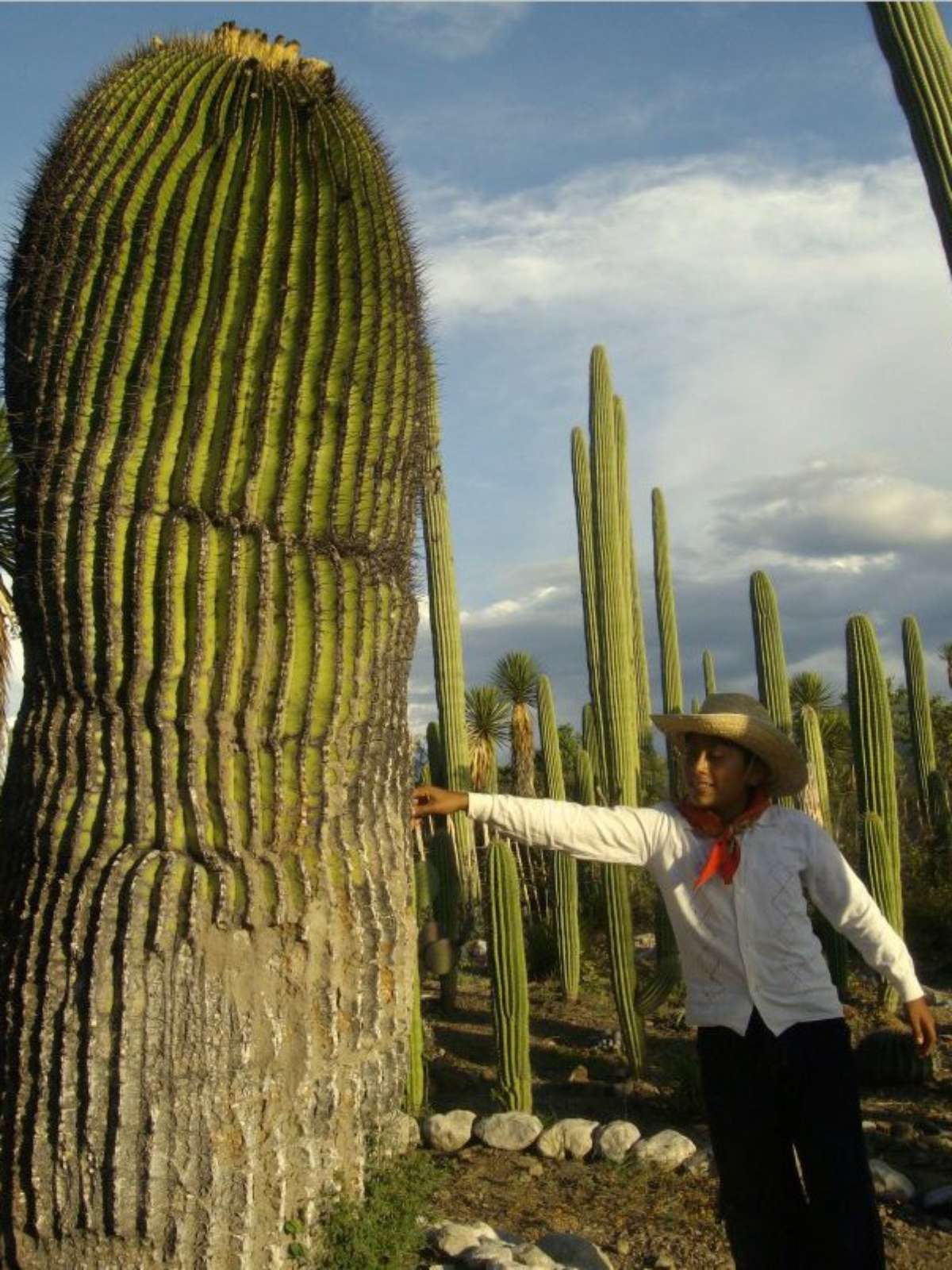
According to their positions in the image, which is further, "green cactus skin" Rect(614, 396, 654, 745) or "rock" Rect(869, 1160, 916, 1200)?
"green cactus skin" Rect(614, 396, 654, 745)

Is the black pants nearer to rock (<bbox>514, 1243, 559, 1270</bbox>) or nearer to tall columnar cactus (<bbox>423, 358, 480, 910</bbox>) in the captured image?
rock (<bbox>514, 1243, 559, 1270</bbox>)

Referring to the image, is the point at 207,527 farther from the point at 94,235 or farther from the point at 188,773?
the point at 94,235

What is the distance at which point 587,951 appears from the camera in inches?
521

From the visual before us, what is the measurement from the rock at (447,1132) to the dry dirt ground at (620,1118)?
0.12m

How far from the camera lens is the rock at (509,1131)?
21.9ft

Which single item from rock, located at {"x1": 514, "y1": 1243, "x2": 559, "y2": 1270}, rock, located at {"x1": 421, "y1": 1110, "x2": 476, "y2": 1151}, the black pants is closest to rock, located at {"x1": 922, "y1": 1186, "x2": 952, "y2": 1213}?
rock, located at {"x1": 514, "y1": 1243, "x2": 559, "y2": 1270}

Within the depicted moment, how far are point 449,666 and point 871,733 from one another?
449cm

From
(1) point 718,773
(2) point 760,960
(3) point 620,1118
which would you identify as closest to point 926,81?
(1) point 718,773

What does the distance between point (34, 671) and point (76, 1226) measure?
51.9 inches

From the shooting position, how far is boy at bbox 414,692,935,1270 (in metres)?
3.24

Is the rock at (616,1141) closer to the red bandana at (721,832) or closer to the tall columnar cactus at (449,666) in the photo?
the red bandana at (721,832)

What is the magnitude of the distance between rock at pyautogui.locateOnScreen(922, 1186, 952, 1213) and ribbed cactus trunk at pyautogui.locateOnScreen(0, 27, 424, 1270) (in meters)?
3.24

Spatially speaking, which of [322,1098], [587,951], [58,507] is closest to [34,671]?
[58,507]

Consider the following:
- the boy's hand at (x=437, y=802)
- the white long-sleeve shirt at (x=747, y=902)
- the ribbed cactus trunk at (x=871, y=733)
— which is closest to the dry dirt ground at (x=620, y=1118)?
the ribbed cactus trunk at (x=871, y=733)
